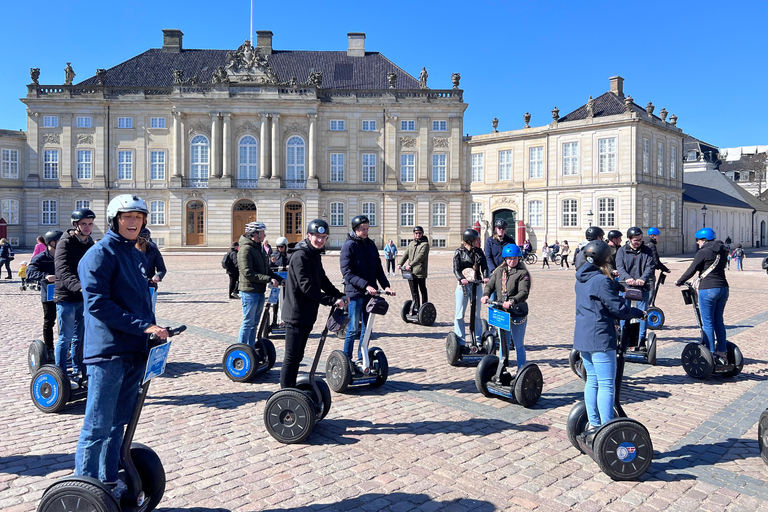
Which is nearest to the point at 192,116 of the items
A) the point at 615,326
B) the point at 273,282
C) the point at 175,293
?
the point at 175,293

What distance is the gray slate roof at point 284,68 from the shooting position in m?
47.2

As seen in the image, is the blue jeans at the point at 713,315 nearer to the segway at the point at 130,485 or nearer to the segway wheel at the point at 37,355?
the segway at the point at 130,485

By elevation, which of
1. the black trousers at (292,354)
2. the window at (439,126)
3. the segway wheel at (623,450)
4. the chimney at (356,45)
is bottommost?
the segway wheel at (623,450)

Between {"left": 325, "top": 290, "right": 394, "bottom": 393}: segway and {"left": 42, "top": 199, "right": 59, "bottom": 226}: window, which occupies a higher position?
{"left": 42, "top": 199, "right": 59, "bottom": 226}: window

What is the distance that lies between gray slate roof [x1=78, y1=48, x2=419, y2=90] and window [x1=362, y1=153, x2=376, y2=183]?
5988 mm

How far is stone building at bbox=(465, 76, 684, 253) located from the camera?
38.8 metres

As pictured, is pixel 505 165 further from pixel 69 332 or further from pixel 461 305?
pixel 69 332

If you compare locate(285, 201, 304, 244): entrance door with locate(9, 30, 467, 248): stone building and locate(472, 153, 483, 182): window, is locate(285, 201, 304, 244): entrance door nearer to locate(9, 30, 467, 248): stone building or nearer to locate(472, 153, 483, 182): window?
locate(9, 30, 467, 248): stone building

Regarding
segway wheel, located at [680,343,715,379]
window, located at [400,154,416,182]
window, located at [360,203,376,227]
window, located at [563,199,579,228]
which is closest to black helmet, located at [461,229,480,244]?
segway wheel, located at [680,343,715,379]

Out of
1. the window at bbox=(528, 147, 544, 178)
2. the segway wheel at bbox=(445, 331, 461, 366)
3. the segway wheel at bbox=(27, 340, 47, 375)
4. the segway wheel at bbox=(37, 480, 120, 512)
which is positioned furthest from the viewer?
the window at bbox=(528, 147, 544, 178)

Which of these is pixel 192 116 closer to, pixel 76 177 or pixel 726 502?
pixel 76 177

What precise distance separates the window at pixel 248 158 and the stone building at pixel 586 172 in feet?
56.9

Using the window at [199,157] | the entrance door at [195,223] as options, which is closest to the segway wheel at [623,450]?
the entrance door at [195,223]

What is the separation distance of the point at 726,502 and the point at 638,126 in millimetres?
38872
